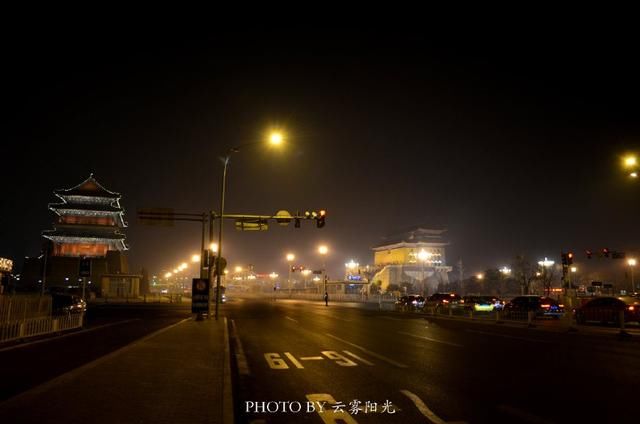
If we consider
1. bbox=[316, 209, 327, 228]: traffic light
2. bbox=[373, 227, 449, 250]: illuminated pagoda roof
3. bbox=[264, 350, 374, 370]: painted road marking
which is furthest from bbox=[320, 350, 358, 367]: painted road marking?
bbox=[373, 227, 449, 250]: illuminated pagoda roof

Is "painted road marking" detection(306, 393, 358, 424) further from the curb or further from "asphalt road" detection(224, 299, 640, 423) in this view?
the curb

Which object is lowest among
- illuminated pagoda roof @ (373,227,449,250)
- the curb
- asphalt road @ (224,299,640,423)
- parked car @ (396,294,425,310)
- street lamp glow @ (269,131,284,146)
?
parked car @ (396,294,425,310)

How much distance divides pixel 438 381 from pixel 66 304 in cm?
2511

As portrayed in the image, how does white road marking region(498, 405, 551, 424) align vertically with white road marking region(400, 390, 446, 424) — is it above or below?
above

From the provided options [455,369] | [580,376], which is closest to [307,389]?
[455,369]

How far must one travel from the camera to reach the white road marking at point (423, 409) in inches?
244

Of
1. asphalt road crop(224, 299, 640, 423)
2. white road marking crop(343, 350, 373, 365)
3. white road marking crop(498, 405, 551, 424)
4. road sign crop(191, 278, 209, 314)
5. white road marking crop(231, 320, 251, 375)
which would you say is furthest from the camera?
road sign crop(191, 278, 209, 314)

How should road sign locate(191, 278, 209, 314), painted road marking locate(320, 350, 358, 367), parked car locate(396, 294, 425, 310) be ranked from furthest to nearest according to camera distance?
parked car locate(396, 294, 425, 310), road sign locate(191, 278, 209, 314), painted road marking locate(320, 350, 358, 367)

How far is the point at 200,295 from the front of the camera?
24562 mm

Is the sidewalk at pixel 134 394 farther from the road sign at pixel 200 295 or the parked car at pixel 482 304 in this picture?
the parked car at pixel 482 304

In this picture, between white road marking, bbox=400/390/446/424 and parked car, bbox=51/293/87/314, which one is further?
parked car, bbox=51/293/87/314

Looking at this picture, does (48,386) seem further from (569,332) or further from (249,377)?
(569,332)

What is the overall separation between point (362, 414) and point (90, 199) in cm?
7299

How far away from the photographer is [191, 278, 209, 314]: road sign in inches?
946
